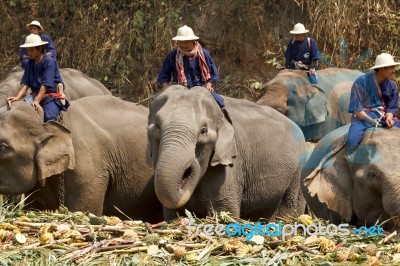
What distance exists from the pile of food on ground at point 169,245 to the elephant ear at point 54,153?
1.98 meters

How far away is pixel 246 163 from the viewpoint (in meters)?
11.1

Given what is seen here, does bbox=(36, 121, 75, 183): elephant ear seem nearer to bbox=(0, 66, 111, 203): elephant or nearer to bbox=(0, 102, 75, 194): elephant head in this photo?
bbox=(0, 102, 75, 194): elephant head

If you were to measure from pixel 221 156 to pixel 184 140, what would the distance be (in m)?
0.67

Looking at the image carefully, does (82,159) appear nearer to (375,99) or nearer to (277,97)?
(375,99)

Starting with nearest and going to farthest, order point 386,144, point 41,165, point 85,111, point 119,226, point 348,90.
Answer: point 119,226 → point 386,144 → point 41,165 → point 85,111 → point 348,90

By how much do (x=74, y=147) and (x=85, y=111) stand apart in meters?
0.58

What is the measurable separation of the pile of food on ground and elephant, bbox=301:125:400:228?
0.48 m

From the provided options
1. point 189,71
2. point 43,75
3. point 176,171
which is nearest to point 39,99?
point 43,75

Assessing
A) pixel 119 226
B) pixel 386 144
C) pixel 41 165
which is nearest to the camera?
pixel 119 226

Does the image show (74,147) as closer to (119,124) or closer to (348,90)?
(119,124)

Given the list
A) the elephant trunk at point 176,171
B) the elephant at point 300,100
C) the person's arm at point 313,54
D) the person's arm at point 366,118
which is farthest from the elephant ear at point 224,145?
the person's arm at point 313,54

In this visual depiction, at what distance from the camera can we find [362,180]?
371 inches

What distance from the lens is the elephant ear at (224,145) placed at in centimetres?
1016

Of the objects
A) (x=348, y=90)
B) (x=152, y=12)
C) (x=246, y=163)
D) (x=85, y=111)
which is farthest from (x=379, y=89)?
(x=152, y=12)
